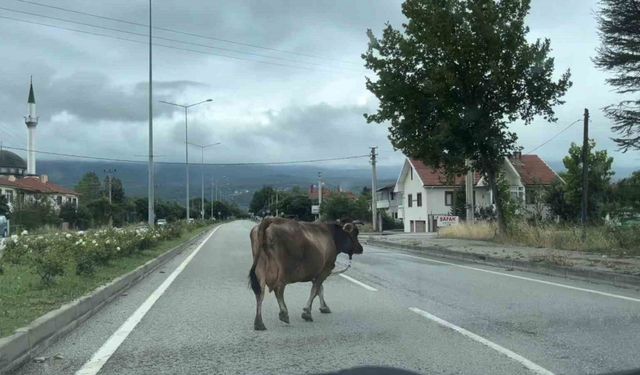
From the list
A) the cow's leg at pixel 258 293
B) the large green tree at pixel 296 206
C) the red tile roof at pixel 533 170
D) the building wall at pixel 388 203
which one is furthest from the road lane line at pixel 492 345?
the large green tree at pixel 296 206

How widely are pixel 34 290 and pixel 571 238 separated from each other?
1858cm

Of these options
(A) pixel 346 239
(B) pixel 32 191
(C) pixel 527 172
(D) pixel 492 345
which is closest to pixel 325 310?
(A) pixel 346 239

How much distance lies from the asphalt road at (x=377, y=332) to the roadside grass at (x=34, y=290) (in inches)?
23.5

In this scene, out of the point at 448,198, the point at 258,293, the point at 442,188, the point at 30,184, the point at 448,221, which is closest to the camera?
the point at 258,293

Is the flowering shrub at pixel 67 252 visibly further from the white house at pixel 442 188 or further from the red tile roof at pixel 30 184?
the red tile roof at pixel 30 184

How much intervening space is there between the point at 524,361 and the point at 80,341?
509 centimetres

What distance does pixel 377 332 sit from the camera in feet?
26.8

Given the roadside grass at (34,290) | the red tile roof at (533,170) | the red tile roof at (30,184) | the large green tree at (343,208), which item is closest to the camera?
the roadside grass at (34,290)

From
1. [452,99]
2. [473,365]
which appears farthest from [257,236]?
[452,99]

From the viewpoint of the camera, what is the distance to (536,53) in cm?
2716

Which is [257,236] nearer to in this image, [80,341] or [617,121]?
[80,341]

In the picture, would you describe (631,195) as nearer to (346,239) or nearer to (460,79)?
(460,79)

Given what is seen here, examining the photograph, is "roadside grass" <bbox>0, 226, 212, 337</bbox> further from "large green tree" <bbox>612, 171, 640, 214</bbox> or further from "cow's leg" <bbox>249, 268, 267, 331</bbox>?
"large green tree" <bbox>612, 171, 640, 214</bbox>

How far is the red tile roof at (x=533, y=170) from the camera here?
5938 cm
